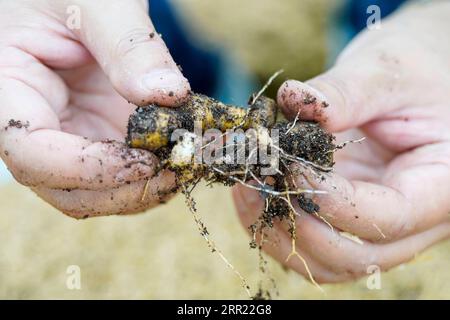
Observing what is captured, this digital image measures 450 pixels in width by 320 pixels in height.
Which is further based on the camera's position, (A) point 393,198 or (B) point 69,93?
(B) point 69,93

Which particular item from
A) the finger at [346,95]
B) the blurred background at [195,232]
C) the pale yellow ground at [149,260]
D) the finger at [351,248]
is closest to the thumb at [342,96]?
the finger at [346,95]

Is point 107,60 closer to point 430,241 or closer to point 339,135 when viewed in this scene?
point 339,135

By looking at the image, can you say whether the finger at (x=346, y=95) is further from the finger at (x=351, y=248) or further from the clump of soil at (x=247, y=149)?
the finger at (x=351, y=248)

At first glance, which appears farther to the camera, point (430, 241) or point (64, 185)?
point (430, 241)

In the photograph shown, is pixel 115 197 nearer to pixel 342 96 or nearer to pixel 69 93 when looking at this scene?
pixel 69 93

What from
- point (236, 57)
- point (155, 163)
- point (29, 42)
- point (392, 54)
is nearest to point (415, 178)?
point (392, 54)

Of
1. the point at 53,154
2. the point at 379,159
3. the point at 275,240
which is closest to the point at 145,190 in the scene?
the point at 53,154
